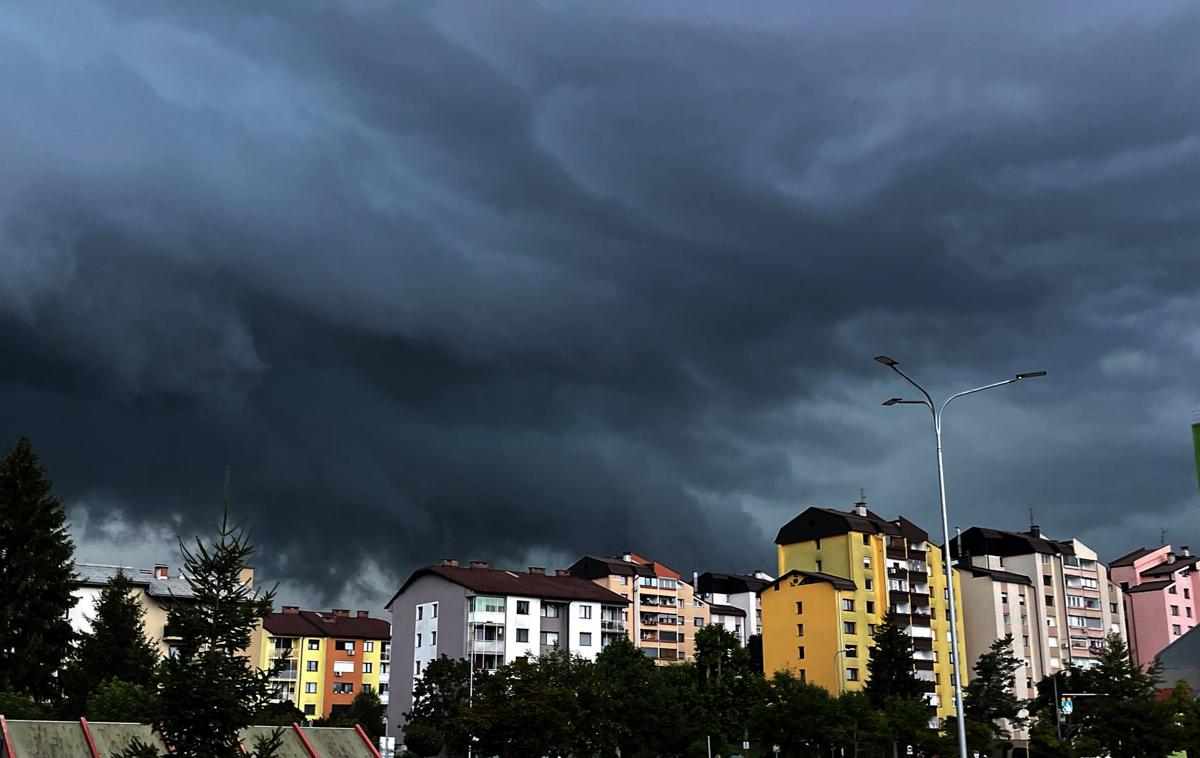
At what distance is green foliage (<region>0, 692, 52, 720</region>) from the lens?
154 ft

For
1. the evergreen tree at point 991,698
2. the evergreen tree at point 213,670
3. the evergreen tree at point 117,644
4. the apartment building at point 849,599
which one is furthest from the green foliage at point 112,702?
the apartment building at point 849,599

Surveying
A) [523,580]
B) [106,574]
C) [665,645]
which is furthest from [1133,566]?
[106,574]

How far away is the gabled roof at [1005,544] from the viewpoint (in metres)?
143

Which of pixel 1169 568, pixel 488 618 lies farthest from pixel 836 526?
pixel 1169 568

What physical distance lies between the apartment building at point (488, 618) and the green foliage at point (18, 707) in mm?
65755

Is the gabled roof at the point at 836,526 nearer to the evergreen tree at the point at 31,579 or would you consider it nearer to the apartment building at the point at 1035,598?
the apartment building at the point at 1035,598

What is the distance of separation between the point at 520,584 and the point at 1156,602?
287 ft

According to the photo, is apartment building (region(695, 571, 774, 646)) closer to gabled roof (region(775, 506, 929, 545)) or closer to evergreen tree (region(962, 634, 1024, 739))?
gabled roof (region(775, 506, 929, 545))

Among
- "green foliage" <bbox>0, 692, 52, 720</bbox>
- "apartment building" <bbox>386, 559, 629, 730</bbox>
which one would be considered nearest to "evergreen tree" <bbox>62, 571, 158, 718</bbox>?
"green foliage" <bbox>0, 692, 52, 720</bbox>

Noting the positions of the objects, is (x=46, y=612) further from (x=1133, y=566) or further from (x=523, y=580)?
(x=1133, y=566)

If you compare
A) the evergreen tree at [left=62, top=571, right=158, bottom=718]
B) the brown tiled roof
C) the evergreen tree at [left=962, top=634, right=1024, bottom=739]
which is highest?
the brown tiled roof

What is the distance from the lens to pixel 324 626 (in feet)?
524

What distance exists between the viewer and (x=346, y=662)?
523 feet

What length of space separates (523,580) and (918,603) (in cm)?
4455
